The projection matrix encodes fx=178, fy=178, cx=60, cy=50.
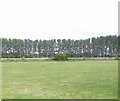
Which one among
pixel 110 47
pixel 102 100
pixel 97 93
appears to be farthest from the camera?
pixel 110 47

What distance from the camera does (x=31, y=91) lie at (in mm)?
5562

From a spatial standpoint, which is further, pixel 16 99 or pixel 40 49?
pixel 40 49

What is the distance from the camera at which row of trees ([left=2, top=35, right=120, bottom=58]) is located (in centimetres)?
4106

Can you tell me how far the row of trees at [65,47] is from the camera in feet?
135

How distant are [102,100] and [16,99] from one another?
7.29ft

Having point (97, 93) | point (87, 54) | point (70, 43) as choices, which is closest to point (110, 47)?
point (87, 54)

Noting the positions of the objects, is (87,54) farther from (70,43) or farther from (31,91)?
(31,91)

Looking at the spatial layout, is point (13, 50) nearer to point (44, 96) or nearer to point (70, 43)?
point (70, 43)

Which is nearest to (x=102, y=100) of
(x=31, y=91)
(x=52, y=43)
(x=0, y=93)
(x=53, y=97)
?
(x=53, y=97)

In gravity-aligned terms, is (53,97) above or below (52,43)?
below

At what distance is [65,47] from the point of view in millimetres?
42094

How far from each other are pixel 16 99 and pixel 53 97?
0.98 meters

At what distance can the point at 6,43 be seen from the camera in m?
40.6

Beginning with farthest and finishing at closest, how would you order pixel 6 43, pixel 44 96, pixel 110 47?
1. pixel 110 47
2. pixel 6 43
3. pixel 44 96
